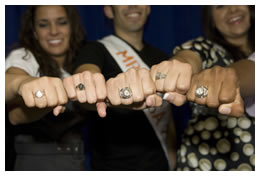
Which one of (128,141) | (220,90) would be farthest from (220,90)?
(128,141)

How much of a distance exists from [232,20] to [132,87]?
674 millimetres

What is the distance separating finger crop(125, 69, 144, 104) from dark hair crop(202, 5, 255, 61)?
594 millimetres

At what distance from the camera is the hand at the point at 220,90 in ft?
1.54

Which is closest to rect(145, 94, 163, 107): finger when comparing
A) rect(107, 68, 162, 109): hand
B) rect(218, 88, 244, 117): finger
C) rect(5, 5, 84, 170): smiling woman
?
rect(107, 68, 162, 109): hand

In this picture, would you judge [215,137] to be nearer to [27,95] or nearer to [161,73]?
[161,73]

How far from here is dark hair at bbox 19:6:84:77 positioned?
0.96m

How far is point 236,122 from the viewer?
0.86 meters

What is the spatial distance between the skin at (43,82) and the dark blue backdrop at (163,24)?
0.31 meters

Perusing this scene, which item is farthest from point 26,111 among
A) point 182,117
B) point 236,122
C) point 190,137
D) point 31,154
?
point 182,117

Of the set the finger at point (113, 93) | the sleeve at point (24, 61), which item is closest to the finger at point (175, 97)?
the finger at point (113, 93)

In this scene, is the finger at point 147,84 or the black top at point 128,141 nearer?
the finger at point 147,84

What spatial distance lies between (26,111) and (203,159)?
0.65 metres

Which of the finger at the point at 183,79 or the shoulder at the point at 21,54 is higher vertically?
the finger at the point at 183,79

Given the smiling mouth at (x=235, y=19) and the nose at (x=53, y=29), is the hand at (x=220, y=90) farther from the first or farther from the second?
the nose at (x=53, y=29)
